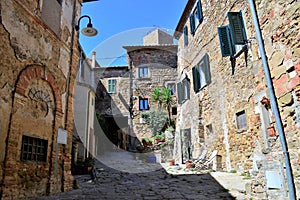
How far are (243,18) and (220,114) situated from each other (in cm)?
372

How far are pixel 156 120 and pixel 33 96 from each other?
15667 mm

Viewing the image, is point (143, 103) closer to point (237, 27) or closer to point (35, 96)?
point (237, 27)

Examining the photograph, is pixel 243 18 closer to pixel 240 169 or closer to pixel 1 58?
pixel 240 169

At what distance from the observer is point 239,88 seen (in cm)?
836

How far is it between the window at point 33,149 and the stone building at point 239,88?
16.1 ft

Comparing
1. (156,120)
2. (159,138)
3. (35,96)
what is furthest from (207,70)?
(156,120)

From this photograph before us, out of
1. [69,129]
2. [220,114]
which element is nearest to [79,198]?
[69,129]

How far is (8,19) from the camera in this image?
5246 mm

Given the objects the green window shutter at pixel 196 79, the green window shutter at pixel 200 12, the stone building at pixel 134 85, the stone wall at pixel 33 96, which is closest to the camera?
the stone wall at pixel 33 96

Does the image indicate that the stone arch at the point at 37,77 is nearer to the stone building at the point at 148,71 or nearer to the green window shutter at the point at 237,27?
the green window shutter at the point at 237,27

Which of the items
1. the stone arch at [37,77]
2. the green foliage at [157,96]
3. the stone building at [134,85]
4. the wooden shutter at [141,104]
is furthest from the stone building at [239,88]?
the wooden shutter at [141,104]

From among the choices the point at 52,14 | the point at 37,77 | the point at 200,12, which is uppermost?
the point at 200,12

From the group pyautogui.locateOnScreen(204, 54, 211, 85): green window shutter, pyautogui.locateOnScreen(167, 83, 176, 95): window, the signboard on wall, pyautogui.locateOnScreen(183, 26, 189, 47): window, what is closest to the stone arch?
the signboard on wall

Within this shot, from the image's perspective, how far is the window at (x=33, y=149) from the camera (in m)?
5.52
